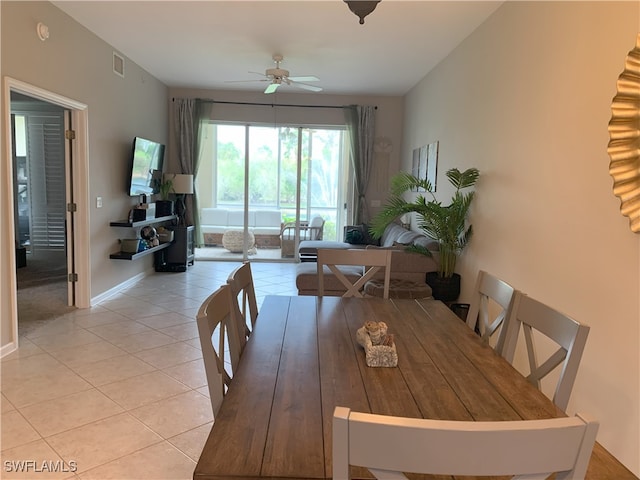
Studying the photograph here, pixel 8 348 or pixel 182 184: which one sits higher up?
pixel 182 184

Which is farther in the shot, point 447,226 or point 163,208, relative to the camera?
point 163,208

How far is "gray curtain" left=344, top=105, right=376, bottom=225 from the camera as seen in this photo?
7488 mm

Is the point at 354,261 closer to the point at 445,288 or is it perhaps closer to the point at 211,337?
the point at 211,337

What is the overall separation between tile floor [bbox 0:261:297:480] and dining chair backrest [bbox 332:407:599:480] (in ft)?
5.37

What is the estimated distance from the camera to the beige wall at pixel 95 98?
3.43m

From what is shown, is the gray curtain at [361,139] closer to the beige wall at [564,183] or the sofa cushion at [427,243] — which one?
the sofa cushion at [427,243]

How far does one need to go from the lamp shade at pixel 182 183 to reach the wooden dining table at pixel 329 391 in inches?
209

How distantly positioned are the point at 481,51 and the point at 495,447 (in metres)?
4.12

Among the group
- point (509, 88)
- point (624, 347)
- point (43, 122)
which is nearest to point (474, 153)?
point (509, 88)

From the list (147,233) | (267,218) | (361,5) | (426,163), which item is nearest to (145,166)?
(147,233)

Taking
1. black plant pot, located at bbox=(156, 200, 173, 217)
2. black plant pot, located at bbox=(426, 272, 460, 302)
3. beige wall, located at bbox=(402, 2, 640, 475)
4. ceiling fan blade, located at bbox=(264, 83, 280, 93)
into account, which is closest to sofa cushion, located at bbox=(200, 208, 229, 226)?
black plant pot, located at bbox=(156, 200, 173, 217)

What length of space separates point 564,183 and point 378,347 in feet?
5.91

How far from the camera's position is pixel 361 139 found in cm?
752

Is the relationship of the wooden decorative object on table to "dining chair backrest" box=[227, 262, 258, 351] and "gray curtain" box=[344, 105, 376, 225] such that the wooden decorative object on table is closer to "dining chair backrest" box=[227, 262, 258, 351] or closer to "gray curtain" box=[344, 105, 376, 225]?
"dining chair backrest" box=[227, 262, 258, 351]
